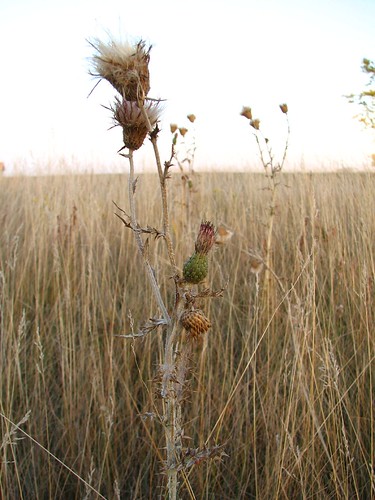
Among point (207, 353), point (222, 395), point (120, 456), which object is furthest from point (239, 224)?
point (120, 456)

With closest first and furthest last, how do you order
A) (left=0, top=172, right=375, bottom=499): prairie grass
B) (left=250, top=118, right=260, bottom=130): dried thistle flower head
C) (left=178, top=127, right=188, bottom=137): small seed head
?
(left=0, top=172, right=375, bottom=499): prairie grass < (left=250, top=118, right=260, bottom=130): dried thistle flower head < (left=178, top=127, right=188, bottom=137): small seed head

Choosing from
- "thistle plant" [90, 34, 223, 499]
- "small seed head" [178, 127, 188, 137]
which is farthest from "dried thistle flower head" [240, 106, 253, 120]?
"thistle plant" [90, 34, 223, 499]

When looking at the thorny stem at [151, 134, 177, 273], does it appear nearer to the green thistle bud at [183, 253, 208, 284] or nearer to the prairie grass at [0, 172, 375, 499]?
the green thistle bud at [183, 253, 208, 284]

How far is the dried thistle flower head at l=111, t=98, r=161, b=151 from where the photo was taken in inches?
33.3

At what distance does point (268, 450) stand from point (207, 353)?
476mm

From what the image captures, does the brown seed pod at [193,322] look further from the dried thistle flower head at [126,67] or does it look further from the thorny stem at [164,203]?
the dried thistle flower head at [126,67]

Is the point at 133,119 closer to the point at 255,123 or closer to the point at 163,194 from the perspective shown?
the point at 163,194

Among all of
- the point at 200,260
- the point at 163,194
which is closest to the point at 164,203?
the point at 163,194

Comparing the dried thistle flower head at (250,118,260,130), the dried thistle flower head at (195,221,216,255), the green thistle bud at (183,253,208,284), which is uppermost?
the dried thistle flower head at (250,118,260,130)

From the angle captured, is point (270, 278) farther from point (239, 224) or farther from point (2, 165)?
point (2, 165)

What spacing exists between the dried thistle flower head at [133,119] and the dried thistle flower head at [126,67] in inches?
0.8

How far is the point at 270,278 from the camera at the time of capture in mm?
2045

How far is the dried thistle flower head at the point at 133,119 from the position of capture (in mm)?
847

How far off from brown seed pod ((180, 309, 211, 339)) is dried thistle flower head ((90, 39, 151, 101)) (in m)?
0.40
